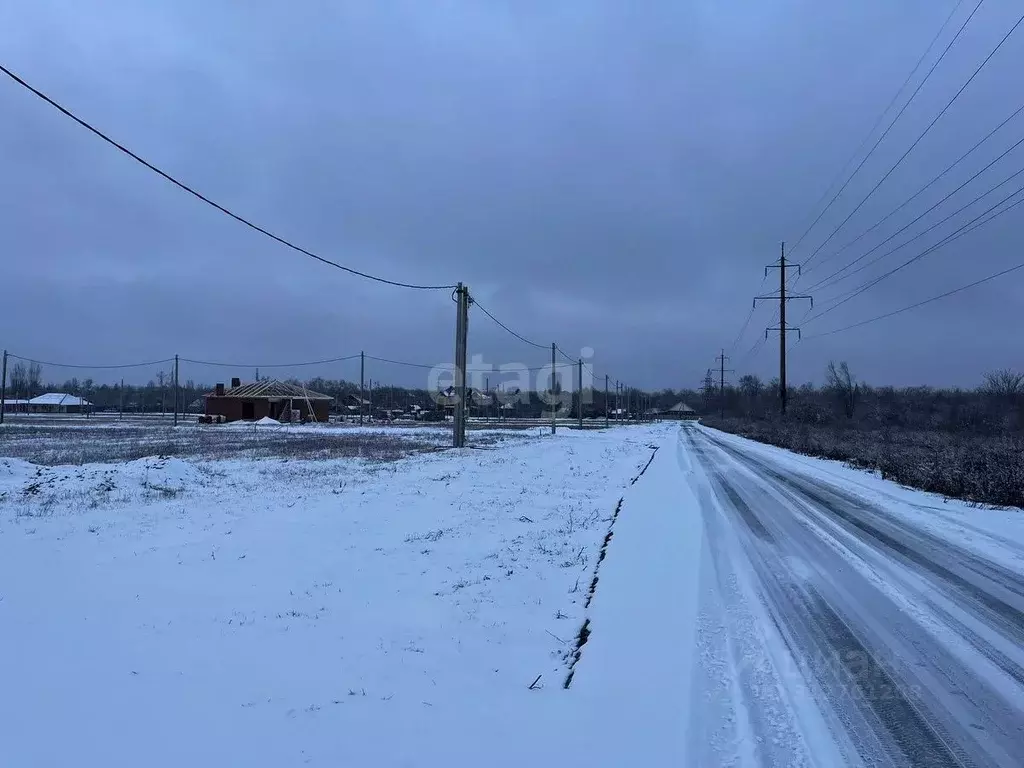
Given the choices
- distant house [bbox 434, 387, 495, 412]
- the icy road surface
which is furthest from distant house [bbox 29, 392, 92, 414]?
the icy road surface

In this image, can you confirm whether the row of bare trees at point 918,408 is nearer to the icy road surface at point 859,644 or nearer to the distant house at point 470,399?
the icy road surface at point 859,644

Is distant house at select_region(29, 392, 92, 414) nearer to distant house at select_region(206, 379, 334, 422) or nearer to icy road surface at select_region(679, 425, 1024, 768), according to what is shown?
distant house at select_region(206, 379, 334, 422)

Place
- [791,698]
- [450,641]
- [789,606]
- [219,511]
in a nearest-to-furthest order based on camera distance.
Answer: [791,698]
[450,641]
[789,606]
[219,511]

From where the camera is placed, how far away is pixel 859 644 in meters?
5.03

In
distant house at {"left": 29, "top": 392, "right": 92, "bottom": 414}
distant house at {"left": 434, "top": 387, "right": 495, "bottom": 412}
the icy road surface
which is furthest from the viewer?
distant house at {"left": 29, "top": 392, "right": 92, "bottom": 414}

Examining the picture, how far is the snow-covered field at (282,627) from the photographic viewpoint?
3658mm

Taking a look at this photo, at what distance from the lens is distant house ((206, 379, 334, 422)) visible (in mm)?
70688

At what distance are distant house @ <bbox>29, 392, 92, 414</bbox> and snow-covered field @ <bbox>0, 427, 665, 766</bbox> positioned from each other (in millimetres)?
138361

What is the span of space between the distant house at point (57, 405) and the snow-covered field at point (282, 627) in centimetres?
13836

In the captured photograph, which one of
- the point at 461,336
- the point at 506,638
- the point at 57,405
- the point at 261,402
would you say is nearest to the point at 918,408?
the point at 461,336

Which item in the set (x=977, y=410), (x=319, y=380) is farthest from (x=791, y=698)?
(x=319, y=380)

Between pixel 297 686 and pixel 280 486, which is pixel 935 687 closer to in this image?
pixel 297 686

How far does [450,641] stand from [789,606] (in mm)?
3403

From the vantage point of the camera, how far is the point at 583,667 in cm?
459
